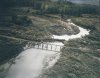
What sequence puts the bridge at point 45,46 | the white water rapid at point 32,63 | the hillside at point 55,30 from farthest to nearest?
the bridge at point 45,46 → the hillside at point 55,30 → the white water rapid at point 32,63

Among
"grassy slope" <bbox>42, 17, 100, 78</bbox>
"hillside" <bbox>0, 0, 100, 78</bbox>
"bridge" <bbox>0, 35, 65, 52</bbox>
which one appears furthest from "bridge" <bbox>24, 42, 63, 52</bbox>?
"grassy slope" <bbox>42, 17, 100, 78</bbox>

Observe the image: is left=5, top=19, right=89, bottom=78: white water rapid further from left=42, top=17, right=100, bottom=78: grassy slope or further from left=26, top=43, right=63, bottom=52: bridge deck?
left=42, top=17, right=100, bottom=78: grassy slope

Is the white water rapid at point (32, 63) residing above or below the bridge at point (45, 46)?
below

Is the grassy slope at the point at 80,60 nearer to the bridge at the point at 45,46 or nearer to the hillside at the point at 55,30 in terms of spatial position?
the hillside at the point at 55,30

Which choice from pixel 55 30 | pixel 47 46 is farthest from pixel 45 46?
pixel 55 30

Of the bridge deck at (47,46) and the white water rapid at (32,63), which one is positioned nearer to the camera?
the white water rapid at (32,63)

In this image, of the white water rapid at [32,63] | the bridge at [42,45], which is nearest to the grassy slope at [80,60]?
the white water rapid at [32,63]

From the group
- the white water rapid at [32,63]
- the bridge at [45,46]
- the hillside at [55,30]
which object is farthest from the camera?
the bridge at [45,46]
